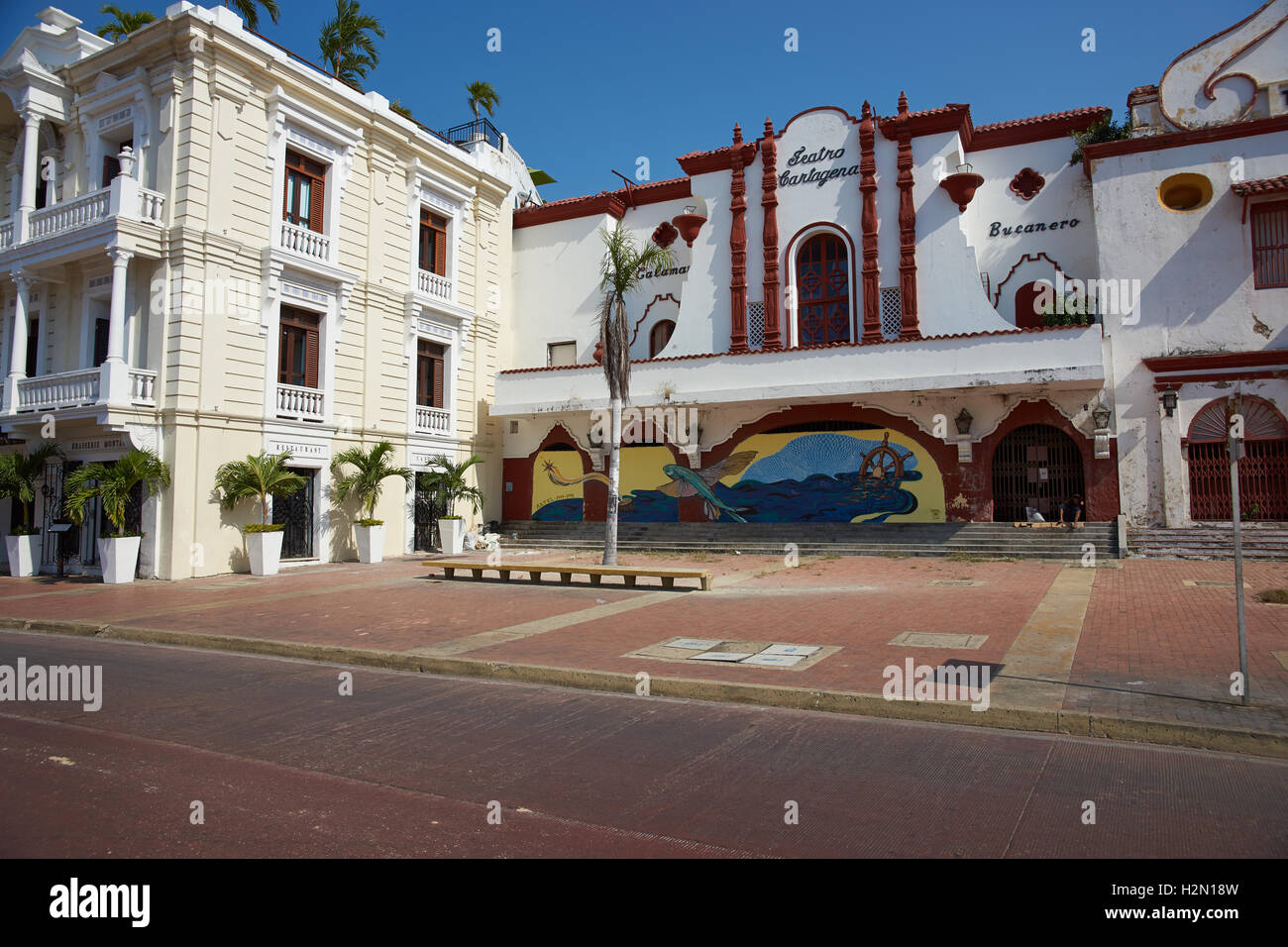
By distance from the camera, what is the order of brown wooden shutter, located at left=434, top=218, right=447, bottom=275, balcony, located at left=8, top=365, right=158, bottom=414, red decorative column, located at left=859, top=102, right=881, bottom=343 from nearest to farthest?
balcony, located at left=8, top=365, right=158, bottom=414
red decorative column, located at left=859, top=102, right=881, bottom=343
brown wooden shutter, located at left=434, top=218, right=447, bottom=275

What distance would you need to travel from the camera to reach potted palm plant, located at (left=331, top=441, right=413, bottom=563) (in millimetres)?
21125

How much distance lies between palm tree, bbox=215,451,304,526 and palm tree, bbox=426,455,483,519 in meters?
5.59

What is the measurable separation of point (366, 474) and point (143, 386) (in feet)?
17.7

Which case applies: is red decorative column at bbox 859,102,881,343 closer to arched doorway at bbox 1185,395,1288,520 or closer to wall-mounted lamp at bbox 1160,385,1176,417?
wall-mounted lamp at bbox 1160,385,1176,417

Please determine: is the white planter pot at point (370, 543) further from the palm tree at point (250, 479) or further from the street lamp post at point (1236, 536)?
the street lamp post at point (1236, 536)

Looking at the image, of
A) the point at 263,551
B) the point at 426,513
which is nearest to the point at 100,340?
the point at 263,551

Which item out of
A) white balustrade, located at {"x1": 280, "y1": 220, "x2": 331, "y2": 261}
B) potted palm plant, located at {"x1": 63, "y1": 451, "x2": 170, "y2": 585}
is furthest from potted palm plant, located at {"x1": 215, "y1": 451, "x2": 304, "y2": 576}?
white balustrade, located at {"x1": 280, "y1": 220, "x2": 331, "y2": 261}

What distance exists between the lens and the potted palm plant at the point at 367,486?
69.3ft

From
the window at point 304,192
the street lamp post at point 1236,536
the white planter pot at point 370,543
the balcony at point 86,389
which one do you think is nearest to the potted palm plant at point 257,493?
the balcony at point 86,389

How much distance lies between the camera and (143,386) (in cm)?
1783

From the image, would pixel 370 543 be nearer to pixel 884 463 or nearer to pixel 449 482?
pixel 449 482
